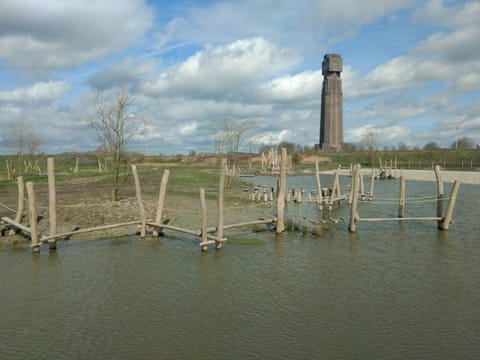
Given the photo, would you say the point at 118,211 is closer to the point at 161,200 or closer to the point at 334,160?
the point at 161,200

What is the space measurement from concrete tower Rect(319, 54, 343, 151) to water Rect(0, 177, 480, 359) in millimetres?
90868

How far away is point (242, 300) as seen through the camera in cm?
862

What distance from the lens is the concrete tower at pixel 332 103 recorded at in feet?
333

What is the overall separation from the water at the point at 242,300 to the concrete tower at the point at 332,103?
9087 centimetres

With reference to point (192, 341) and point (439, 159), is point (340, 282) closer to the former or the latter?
point (192, 341)

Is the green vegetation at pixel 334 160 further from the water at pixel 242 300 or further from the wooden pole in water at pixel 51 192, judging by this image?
the water at pixel 242 300

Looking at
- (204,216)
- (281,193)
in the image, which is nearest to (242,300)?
(204,216)

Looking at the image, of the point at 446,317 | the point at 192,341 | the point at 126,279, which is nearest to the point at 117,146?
the point at 126,279

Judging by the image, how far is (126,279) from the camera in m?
10.1

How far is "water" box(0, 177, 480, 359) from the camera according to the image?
21.9ft

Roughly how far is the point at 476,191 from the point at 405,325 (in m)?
28.5

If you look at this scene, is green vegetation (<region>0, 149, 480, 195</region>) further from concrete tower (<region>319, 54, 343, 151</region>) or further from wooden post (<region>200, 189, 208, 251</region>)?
wooden post (<region>200, 189, 208, 251</region>)

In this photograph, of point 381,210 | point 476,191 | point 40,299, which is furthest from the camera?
point 476,191

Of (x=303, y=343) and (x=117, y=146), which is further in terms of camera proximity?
(x=117, y=146)
